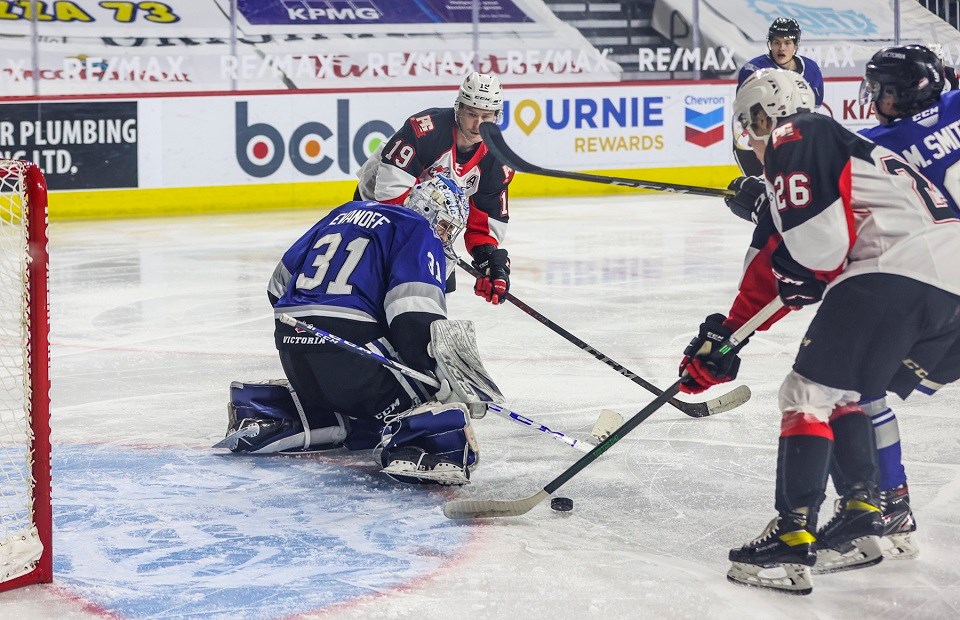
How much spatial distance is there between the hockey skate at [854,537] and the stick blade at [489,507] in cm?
61

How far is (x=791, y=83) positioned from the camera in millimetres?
2441

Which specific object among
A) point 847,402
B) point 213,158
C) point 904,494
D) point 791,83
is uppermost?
point 791,83

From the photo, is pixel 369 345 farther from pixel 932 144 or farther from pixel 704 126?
pixel 704 126

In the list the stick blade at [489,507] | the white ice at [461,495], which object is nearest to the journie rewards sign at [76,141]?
the white ice at [461,495]

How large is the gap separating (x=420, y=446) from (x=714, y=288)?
121 inches

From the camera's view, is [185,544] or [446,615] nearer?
[446,615]

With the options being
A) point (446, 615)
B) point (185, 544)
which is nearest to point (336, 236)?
point (185, 544)

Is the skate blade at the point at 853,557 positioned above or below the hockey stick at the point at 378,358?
below

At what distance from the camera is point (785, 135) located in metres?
2.33

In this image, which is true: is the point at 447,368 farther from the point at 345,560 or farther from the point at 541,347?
the point at 541,347

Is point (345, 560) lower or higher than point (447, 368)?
lower

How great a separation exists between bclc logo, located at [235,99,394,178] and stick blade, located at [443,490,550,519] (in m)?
6.34

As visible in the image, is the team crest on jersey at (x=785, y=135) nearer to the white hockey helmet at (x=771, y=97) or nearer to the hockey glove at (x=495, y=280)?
the white hockey helmet at (x=771, y=97)

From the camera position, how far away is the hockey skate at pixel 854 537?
8.38 ft
